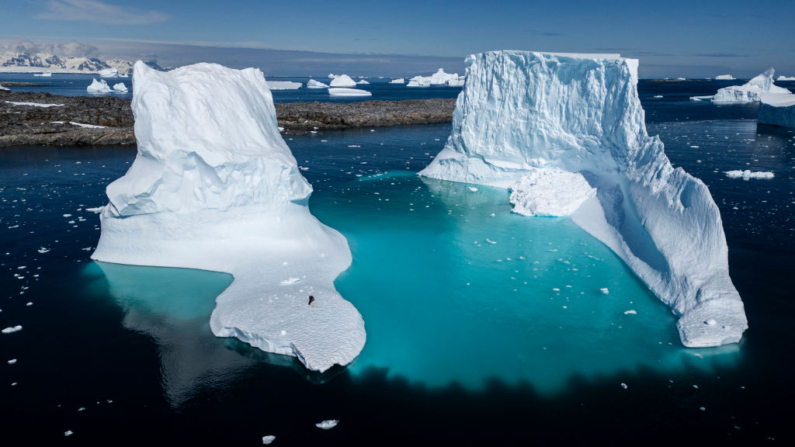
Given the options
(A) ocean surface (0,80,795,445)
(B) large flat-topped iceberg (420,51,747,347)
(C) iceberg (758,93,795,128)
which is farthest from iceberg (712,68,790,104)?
(A) ocean surface (0,80,795,445)

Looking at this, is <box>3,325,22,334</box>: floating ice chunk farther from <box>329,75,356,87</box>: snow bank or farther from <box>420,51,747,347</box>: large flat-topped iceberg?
<box>329,75,356,87</box>: snow bank

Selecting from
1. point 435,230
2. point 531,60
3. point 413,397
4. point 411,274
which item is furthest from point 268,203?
point 531,60

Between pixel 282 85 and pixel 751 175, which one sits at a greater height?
pixel 282 85

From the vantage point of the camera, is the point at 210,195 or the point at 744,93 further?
the point at 744,93

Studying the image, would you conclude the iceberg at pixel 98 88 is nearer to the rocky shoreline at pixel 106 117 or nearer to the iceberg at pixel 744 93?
the rocky shoreline at pixel 106 117

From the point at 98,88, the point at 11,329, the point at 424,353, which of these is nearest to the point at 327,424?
the point at 424,353

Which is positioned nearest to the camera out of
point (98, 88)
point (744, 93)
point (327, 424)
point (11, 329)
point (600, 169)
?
point (327, 424)

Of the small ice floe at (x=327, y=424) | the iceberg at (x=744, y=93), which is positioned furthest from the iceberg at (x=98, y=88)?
the iceberg at (x=744, y=93)

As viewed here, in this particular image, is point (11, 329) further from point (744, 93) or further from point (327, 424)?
point (744, 93)
